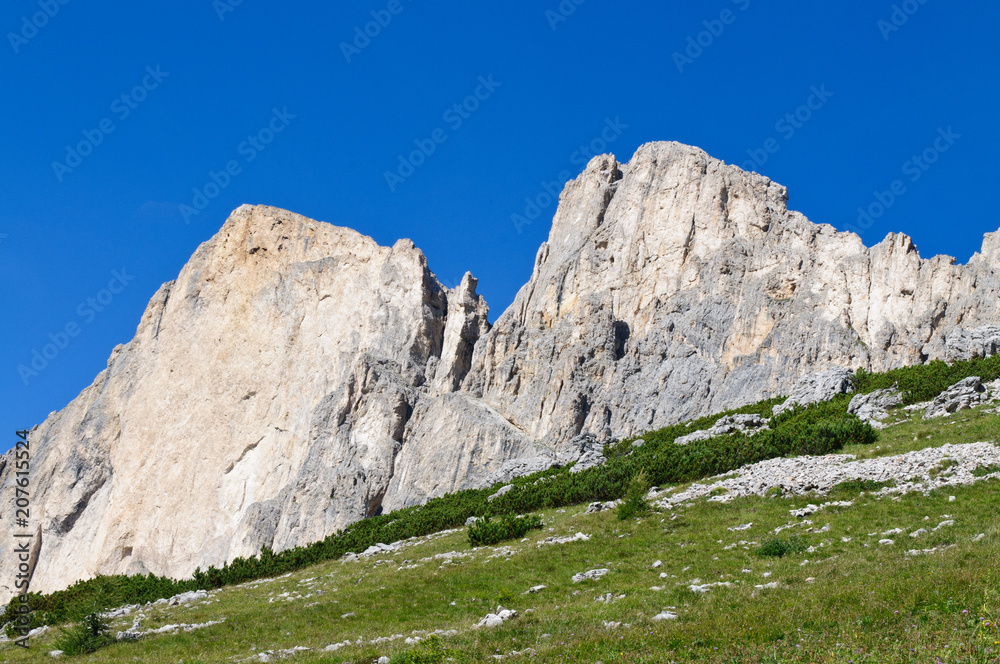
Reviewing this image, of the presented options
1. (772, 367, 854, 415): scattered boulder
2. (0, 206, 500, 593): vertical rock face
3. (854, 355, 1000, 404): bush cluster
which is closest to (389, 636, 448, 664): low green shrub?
(854, 355, 1000, 404): bush cluster

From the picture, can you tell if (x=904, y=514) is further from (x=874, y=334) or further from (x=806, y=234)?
(x=806, y=234)

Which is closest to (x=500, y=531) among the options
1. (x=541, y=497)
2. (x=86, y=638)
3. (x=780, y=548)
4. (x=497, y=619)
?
(x=541, y=497)

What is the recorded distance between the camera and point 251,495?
296ft

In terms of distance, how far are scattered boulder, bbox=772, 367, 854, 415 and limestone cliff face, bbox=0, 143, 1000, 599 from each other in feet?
23.0

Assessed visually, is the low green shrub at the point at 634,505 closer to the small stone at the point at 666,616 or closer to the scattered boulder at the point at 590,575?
the scattered boulder at the point at 590,575

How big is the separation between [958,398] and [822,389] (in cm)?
1280

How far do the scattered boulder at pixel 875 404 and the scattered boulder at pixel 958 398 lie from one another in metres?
2.19

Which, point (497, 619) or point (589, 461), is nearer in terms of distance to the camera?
point (497, 619)

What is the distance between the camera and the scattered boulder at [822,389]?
48188mm

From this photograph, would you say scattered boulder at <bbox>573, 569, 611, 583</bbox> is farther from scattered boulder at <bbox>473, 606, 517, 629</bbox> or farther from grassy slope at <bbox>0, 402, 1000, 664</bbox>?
scattered boulder at <bbox>473, 606, 517, 629</bbox>

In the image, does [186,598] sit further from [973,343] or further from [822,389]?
[973,343]

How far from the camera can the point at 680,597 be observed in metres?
→ 19.9

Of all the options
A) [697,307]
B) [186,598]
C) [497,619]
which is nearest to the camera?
[497,619]

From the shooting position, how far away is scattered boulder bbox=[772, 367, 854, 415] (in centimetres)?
4819
